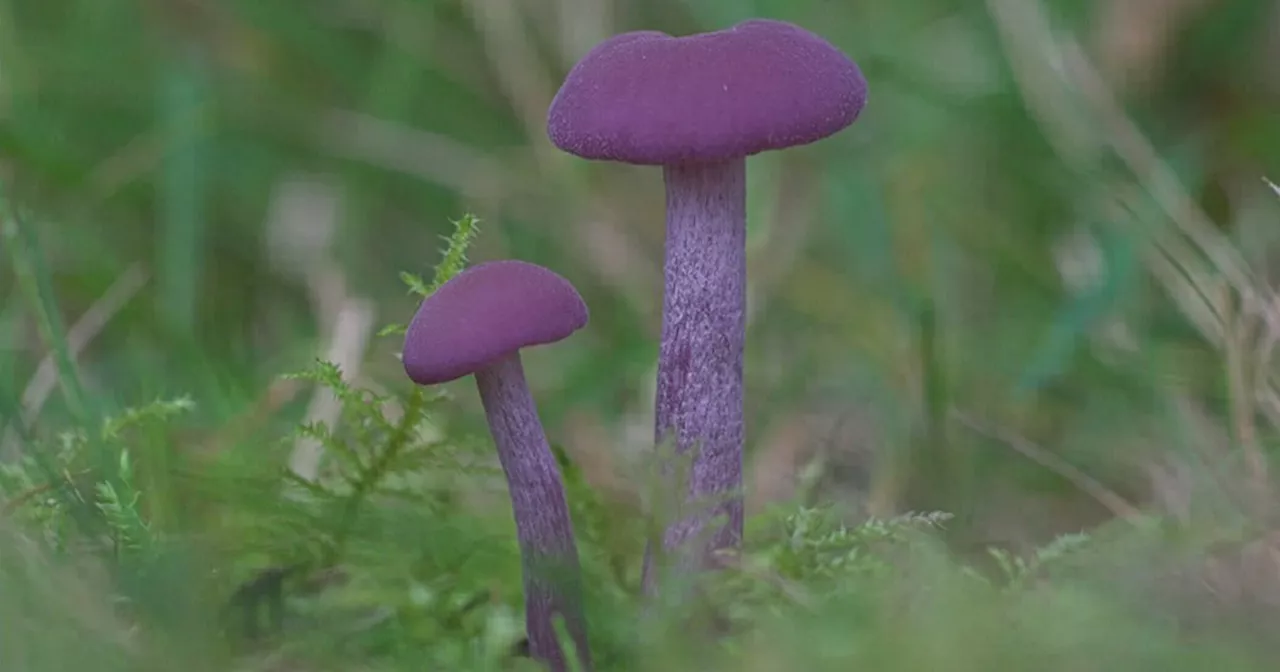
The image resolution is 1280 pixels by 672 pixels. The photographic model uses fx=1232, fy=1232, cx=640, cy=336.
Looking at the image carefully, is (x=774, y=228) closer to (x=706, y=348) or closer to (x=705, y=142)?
(x=706, y=348)

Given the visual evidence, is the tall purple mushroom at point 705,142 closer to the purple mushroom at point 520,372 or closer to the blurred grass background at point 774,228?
the purple mushroom at point 520,372

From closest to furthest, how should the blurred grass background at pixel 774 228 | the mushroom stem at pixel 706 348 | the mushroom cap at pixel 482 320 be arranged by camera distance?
1. the mushroom cap at pixel 482 320
2. the mushroom stem at pixel 706 348
3. the blurred grass background at pixel 774 228

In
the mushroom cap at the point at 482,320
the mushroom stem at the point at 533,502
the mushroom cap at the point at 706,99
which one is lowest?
the mushroom stem at the point at 533,502

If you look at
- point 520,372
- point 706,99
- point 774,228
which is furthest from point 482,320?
point 774,228

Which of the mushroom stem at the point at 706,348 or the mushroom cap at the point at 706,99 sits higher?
the mushroom cap at the point at 706,99

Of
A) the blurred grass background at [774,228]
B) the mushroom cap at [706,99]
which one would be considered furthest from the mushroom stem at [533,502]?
the blurred grass background at [774,228]

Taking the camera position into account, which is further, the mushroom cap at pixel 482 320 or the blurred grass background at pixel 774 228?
the blurred grass background at pixel 774 228

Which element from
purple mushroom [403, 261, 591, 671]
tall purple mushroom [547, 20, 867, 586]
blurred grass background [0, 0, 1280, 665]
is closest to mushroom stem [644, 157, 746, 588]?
tall purple mushroom [547, 20, 867, 586]

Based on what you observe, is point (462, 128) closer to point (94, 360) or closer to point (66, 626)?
point (94, 360)
